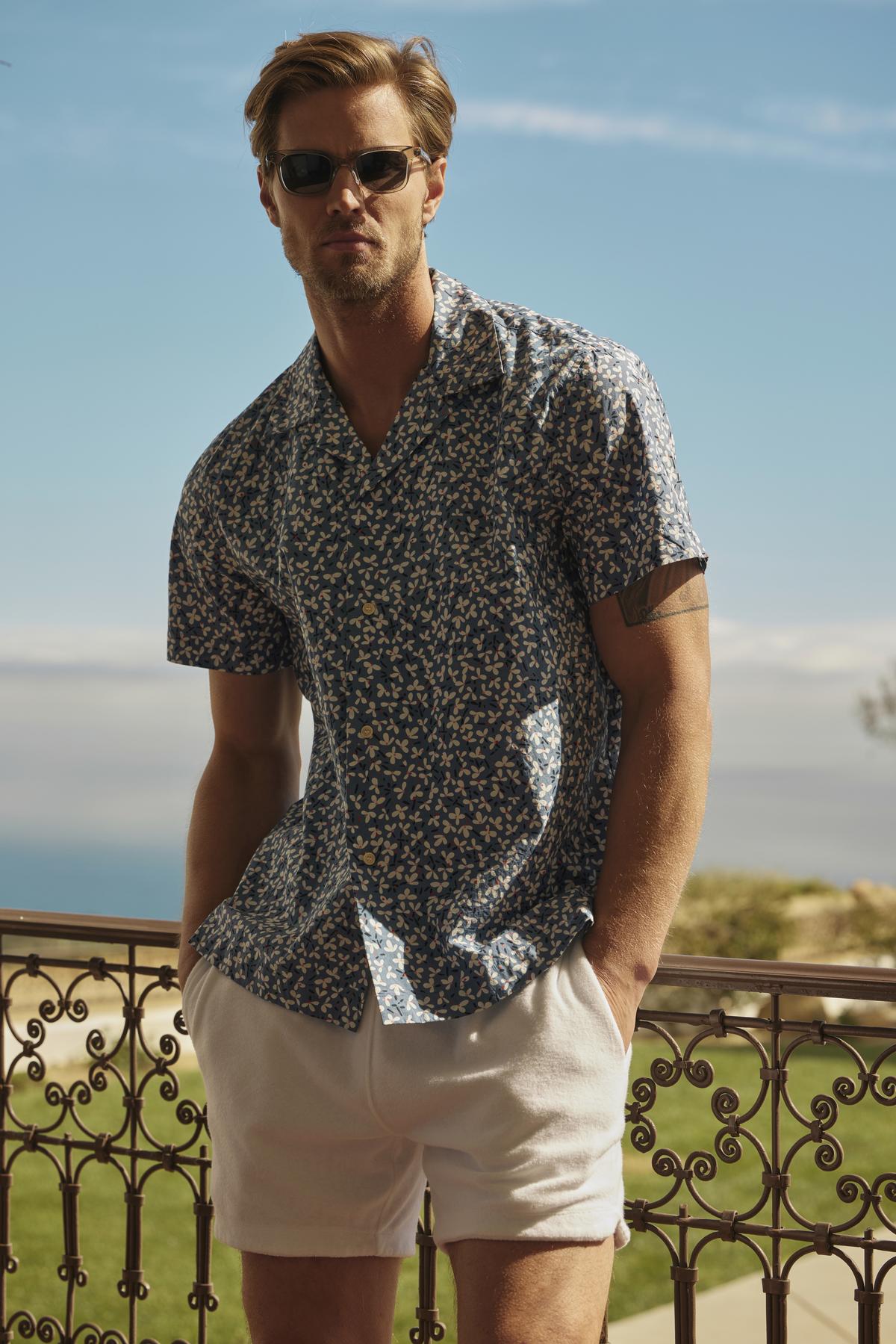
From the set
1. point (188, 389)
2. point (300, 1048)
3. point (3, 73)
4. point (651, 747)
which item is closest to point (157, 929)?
point (300, 1048)

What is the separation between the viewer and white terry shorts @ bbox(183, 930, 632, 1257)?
1.37m

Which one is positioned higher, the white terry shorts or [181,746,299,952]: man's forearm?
[181,746,299,952]: man's forearm

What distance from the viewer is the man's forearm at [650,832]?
140 centimetres

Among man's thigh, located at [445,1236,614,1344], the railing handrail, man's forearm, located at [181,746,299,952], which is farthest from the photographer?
the railing handrail

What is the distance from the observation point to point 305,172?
155cm

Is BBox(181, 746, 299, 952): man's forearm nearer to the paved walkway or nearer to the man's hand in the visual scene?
the man's hand

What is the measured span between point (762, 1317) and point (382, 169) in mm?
5687

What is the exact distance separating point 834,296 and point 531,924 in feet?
189

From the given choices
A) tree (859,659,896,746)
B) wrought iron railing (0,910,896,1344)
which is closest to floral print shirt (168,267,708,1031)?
wrought iron railing (0,910,896,1344)

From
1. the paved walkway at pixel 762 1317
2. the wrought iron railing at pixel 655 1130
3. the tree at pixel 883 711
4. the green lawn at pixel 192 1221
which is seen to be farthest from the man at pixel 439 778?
the tree at pixel 883 711

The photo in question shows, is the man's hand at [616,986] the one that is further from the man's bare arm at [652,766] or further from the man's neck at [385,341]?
the man's neck at [385,341]

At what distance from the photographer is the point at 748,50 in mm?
50750

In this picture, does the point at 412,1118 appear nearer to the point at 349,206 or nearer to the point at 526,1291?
the point at 526,1291

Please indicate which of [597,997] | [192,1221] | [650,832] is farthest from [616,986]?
[192,1221]
